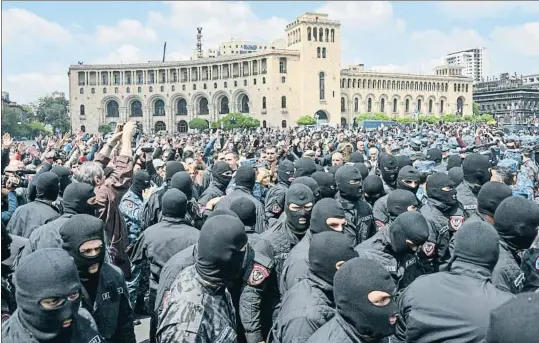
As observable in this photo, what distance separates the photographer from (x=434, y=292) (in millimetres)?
3113

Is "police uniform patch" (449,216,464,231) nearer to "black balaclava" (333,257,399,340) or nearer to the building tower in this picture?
"black balaclava" (333,257,399,340)

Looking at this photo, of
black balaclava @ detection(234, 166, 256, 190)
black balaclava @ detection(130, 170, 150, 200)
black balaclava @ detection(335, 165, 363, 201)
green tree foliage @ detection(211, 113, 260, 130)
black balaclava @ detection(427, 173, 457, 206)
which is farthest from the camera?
green tree foliage @ detection(211, 113, 260, 130)

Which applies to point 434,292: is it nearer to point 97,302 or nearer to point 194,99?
point 97,302

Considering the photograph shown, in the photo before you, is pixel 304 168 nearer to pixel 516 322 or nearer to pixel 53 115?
Result: pixel 516 322

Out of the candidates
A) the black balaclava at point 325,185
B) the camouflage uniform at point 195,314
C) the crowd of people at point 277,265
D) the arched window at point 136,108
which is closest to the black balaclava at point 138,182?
the crowd of people at point 277,265

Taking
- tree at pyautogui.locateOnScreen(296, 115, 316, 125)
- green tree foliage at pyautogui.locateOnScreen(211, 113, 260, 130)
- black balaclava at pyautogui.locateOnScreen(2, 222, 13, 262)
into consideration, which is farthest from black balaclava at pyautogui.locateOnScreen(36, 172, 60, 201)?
tree at pyautogui.locateOnScreen(296, 115, 316, 125)

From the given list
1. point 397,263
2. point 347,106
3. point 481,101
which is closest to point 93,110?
point 347,106

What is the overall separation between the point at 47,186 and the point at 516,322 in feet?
15.9

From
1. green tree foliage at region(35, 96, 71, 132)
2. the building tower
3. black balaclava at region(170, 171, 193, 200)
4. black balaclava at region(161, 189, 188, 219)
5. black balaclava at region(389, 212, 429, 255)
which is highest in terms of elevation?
the building tower

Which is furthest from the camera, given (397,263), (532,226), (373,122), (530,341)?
(373,122)

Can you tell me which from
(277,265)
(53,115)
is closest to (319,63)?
(53,115)

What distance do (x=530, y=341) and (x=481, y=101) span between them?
10640 centimetres

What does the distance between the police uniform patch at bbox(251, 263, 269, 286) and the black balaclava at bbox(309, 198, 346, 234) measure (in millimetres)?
643

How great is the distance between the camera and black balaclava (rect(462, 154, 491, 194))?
6.60 m
